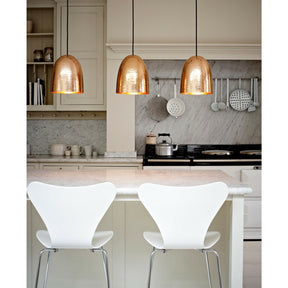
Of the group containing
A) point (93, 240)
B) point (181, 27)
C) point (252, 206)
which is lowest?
point (252, 206)

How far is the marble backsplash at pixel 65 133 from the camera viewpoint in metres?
4.83

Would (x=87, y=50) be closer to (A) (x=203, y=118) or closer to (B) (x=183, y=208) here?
(A) (x=203, y=118)

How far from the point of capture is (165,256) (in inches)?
96.1

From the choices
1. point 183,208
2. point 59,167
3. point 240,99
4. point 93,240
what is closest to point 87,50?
point 59,167

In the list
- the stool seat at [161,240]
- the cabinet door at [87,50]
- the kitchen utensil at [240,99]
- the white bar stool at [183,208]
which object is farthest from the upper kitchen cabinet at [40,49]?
the white bar stool at [183,208]

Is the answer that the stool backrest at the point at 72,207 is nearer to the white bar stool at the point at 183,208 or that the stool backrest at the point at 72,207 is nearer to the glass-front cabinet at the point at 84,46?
the white bar stool at the point at 183,208

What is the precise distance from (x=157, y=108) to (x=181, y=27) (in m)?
1.05

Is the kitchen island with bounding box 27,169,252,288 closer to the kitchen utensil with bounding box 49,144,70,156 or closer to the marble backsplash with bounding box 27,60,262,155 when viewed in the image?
the kitchen utensil with bounding box 49,144,70,156

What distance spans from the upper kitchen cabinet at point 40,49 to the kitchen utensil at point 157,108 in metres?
1.23

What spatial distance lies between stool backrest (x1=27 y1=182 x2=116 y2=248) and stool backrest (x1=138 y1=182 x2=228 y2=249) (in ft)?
0.69

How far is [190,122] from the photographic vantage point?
4.79 meters

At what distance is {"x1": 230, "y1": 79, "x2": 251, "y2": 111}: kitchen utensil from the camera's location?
470 cm

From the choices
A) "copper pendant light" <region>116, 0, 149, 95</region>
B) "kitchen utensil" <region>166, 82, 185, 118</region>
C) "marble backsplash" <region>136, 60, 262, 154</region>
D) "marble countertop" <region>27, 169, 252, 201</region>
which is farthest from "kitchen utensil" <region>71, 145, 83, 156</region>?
"copper pendant light" <region>116, 0, 149, 95</region>
